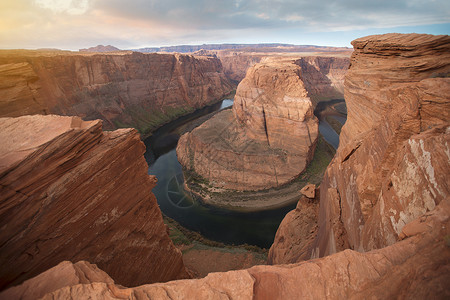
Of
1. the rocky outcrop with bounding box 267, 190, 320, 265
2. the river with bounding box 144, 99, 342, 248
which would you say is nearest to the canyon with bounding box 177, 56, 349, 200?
the river with bounding box 144, 99, 342, 248

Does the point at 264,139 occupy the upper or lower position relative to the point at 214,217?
upper

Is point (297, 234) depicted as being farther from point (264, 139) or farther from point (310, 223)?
point (264, 139)

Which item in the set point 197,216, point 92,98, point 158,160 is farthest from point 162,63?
point 197,216

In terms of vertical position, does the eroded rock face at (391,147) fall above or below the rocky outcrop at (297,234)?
above

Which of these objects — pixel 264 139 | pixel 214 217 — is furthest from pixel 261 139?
pixel 214 217

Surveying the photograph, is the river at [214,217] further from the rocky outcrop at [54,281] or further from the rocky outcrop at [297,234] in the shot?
the rocky outcrop at [54,281]

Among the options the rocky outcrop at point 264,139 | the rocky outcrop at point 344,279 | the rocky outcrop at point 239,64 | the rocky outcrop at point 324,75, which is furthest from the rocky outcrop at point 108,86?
the rocky outcrop at point 239,64

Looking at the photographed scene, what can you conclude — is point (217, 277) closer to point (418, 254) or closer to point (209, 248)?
point (418, 254)
